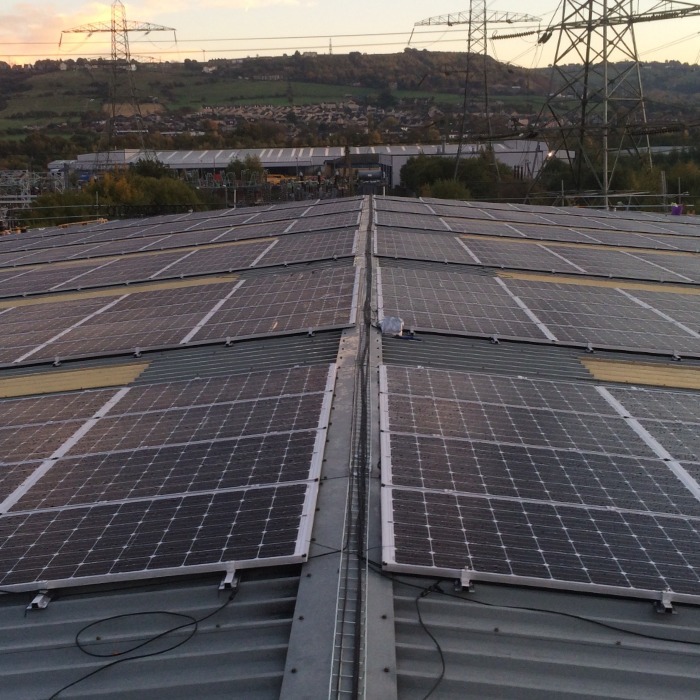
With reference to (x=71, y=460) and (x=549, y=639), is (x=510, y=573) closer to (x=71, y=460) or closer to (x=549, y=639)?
(x=549, y=639)

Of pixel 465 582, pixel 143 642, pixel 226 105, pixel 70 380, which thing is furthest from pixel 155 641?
pixel 226 105

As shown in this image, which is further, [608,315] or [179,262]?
[179,262]

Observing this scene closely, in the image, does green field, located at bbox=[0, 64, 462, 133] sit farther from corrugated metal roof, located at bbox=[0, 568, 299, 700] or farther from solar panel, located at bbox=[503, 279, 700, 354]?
corrugated metal roof, located at bbox=[0, 568, 299, 700]

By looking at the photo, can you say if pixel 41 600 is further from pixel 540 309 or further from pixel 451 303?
pixel 540 309

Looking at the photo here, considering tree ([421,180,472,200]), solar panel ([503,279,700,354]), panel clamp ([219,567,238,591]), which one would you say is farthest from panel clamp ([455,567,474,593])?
tree ([421,180,472,200])

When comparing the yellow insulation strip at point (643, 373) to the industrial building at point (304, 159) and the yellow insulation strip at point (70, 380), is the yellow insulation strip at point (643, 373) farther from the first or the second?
the industrial building at point (304, 159)

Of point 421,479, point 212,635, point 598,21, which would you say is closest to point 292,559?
point 212,635
